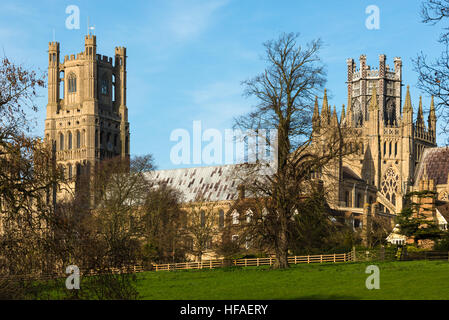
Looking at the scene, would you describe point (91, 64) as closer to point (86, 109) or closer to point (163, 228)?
point (86, 109)

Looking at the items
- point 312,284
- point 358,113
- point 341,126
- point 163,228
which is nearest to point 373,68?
point 358,113

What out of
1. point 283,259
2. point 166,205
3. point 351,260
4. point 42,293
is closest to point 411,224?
point 351,260

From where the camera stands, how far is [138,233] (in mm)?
74812

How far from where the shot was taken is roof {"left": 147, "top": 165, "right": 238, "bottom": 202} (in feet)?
345

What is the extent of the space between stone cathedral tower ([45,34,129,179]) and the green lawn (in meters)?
88.4

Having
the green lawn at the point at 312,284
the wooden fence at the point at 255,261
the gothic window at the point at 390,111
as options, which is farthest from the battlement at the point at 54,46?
the green lawn at the point at 312,284

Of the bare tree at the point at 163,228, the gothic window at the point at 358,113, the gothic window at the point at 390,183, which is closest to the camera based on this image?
the bare tree at the point at 163,228

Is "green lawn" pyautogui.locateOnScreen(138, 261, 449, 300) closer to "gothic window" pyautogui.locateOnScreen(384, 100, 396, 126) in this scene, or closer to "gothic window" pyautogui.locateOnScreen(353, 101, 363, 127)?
"gothic window" pyautogui.locateOnScreen(353, 101, 363, 127)

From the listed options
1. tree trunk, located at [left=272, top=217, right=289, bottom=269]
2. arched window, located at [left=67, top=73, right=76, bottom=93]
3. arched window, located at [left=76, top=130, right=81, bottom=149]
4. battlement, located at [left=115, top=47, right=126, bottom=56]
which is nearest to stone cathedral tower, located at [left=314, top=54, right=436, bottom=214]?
battlement, located at [left=115, top=47, right=126, bottom=56]

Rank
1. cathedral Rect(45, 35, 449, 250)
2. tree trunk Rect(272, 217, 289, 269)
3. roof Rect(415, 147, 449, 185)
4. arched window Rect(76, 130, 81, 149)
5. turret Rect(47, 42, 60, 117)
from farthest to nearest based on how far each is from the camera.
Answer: turret Rect(47, 42, 60, 117) → arched window Rect(76, 130, 81, 149) → roof Rect(415, 147, 449, 185) → cathedral Rect(45, 35, 449, 250) → tree trunk Rect(272, 217, 289, 269)

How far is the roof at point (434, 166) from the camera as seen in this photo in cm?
11934

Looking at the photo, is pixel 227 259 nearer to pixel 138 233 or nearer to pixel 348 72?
pixel 138 233

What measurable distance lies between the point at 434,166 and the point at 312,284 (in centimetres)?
9100

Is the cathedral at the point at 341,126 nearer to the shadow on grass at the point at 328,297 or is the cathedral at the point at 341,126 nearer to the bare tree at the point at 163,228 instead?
Answer: the bare tree at the point at 163,228
